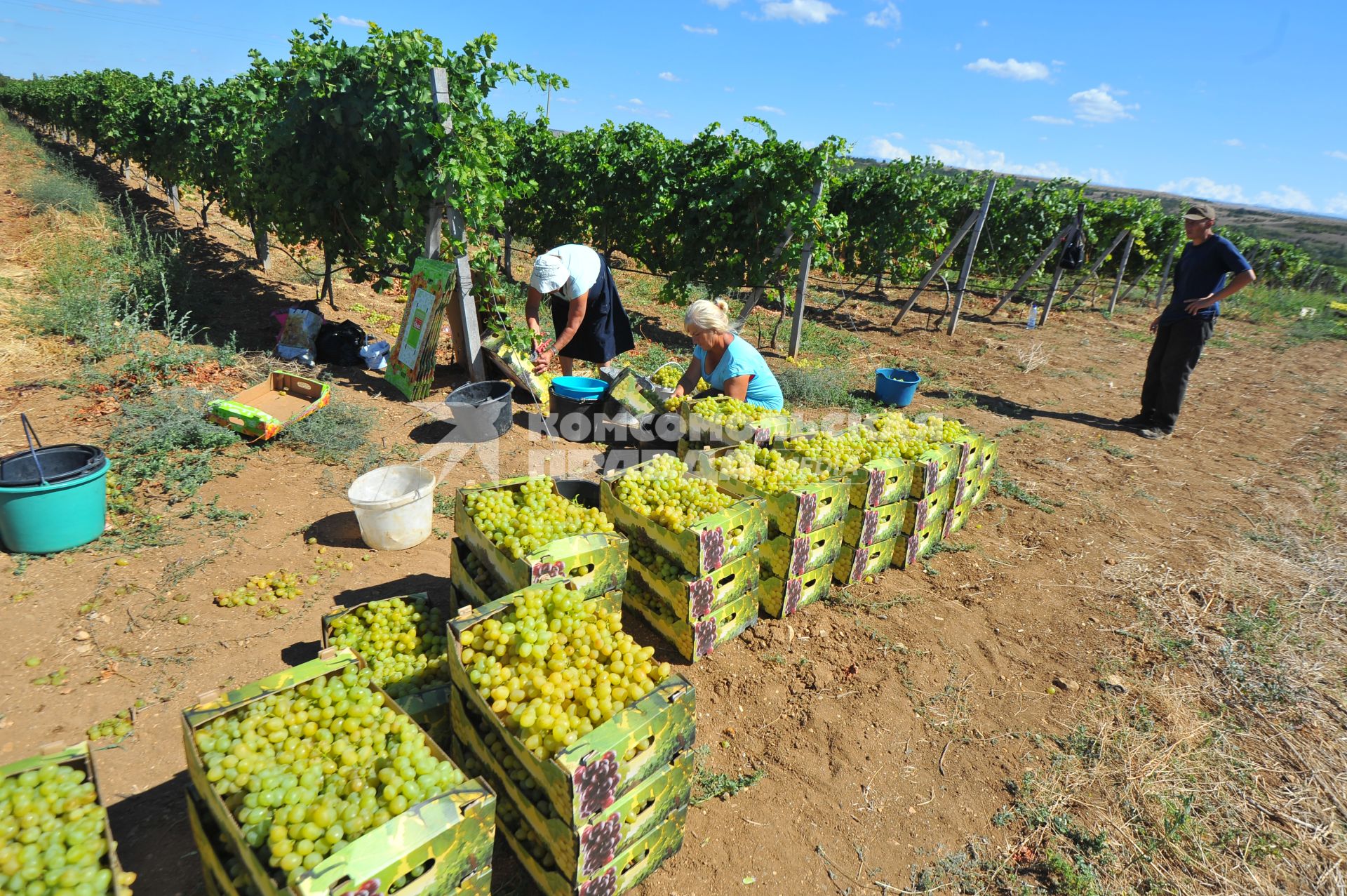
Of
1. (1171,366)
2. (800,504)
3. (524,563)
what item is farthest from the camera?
(1171,366)

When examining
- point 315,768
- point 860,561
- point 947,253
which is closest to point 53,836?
point 315,768

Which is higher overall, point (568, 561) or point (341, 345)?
point (568, 561)

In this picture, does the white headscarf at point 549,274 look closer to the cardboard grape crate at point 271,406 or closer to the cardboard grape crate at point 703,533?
the cardboard grape crate at point 271,406

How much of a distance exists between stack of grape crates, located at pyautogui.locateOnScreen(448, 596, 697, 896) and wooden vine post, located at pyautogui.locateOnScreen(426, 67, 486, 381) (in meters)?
5.26

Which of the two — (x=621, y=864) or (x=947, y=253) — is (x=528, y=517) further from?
(x=947, y=253)

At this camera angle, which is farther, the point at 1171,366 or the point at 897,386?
the point at 897,386

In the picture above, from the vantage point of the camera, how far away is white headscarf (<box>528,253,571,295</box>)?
19.8 ft

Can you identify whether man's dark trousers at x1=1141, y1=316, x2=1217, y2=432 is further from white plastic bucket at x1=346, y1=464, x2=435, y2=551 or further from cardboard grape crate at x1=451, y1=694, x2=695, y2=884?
white plastic bucket at x1=346, y1=464, x2=435, y2=551

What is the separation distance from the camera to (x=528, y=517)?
3182mm

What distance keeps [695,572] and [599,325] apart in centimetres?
409

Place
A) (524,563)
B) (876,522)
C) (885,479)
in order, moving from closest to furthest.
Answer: (524,563) → (885,479) → (876,522)

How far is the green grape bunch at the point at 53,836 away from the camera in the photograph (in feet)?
5.22

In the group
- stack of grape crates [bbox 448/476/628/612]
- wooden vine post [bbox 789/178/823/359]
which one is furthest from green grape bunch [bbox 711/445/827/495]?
wooden vine post [bbox 789/178/823/359]

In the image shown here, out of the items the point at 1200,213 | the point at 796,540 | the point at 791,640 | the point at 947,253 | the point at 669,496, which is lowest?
the point at 791,640
